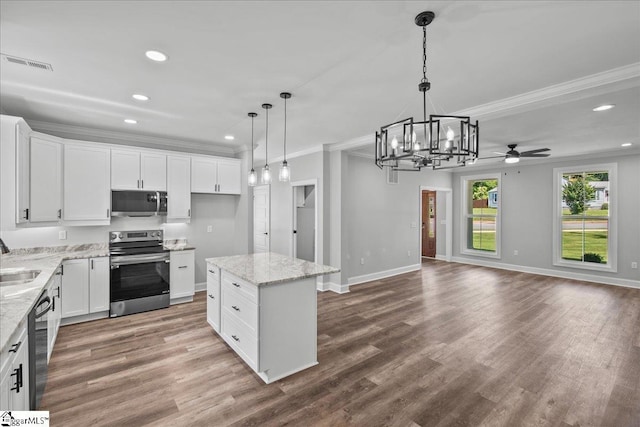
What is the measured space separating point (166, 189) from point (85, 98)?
172cm

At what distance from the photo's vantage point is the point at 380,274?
21.0 feet

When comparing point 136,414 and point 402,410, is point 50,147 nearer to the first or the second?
point 136,414

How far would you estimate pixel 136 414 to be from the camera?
2164mm

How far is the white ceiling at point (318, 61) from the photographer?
1.83 meters

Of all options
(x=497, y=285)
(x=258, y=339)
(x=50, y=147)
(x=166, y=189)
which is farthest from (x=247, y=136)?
(x=497, y=285)

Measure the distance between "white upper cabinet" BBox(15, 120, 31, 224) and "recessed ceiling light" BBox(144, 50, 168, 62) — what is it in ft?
6.06

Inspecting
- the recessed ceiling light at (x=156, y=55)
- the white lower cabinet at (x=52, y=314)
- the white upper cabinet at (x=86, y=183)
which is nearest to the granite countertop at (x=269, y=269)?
the white lower cabinet at (x=52, y=314)

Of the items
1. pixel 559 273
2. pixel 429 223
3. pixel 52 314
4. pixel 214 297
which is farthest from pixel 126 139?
pixel 559 273

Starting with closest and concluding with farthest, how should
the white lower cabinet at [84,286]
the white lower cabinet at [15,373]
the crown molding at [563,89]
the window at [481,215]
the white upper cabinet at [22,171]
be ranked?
the white lower cabinet at [15,373]
the crown molding at [563,89]
the white upper cabinet at [22,171]
the white lower cabinet at [84,286]
the window at [481,215]

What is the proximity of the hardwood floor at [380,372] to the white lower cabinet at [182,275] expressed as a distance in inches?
11.7

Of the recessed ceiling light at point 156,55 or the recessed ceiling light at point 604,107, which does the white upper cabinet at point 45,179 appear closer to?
the recessed ceiling light at point 156,55

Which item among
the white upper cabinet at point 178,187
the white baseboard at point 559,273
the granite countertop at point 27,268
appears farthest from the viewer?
the white baseboard at point 559,273

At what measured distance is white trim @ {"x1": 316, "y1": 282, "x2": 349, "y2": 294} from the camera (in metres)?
5.34

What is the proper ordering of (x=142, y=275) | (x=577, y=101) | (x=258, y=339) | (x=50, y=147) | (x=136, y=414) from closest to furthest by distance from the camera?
1. (x=136, y=414)
2. (x=258, y=339)
3. (x=577, y=101)
4. (x=50, y=147)
5. (x=142, y=275)
